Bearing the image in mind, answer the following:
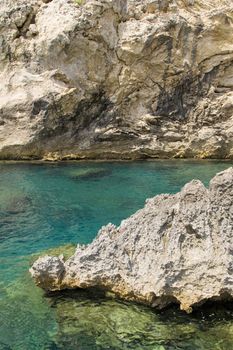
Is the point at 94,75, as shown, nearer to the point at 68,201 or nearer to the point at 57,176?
the point at 57,176

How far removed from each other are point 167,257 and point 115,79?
2197 centimetres

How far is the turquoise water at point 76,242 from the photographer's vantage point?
24.9 feet

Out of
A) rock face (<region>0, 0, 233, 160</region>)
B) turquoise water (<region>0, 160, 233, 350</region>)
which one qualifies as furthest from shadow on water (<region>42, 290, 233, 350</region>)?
rock face (<region>0, 0, 233, 160</region>)

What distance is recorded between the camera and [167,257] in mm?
8203

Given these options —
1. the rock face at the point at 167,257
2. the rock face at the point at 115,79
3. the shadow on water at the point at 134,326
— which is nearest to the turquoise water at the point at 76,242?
the shadow on water at the point at 134,326

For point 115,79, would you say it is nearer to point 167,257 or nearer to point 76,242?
point 76,242

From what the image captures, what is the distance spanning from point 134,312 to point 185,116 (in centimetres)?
2241

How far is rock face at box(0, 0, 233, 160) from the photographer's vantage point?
27.3m

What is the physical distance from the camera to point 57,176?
78.0 ft

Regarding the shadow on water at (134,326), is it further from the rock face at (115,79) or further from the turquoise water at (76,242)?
the rock face at (115,79)

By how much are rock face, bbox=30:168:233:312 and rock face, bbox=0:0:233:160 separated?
19.3 m

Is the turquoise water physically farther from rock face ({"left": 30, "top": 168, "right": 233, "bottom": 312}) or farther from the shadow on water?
rock face ({"left": 30, "top": 168, "right": 233, "bottom": 312})

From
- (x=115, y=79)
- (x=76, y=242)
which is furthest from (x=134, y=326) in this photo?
(x=115, y=79)

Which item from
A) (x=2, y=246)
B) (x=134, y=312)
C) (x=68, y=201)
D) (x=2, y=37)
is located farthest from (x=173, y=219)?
(x=2, y=37)
